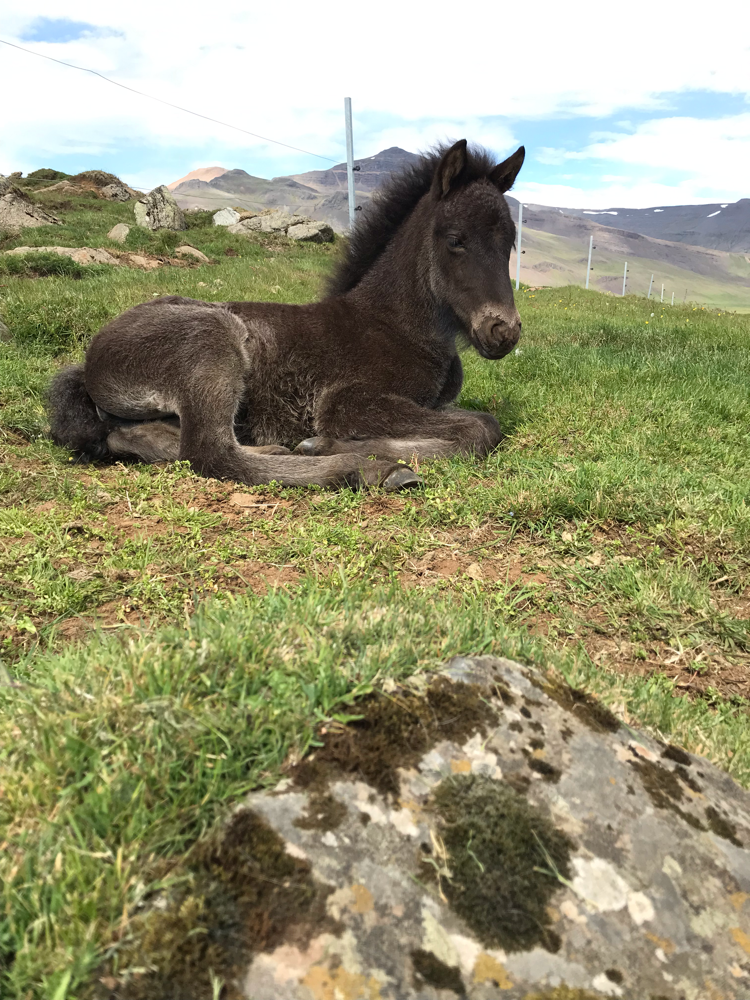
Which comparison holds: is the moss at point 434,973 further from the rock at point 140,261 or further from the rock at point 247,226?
the rock at point 247,226

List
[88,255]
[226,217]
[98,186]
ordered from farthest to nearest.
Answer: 1. [98,186]
2. [226,217]
3. [88,255]

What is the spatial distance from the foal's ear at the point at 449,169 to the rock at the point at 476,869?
15.9 feet

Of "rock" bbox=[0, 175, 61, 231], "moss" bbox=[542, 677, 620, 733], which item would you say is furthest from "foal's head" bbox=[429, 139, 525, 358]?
"rock" bbox=[0, 175, 61, 231]

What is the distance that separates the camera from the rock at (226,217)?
1201 inches

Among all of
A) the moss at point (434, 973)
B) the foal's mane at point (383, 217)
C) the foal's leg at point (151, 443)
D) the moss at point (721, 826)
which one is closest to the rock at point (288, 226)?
the foal's mane at point (383, 217)

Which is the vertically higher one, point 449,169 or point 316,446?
point 449,169

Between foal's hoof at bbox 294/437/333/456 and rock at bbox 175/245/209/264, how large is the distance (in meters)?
15.9

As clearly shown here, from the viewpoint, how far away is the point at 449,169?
5.52 meters

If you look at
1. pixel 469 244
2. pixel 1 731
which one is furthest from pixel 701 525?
pixel 1 731

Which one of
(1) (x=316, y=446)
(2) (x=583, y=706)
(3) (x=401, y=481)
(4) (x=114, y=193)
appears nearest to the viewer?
(2) (x=583, y=706)

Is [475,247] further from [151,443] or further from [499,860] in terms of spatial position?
[499,860]

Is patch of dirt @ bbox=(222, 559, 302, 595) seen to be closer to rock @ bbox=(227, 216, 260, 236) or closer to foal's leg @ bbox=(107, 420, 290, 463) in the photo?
foal's leg @ bbox=(107, 420, 290, 463)

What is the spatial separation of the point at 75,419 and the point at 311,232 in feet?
79.8

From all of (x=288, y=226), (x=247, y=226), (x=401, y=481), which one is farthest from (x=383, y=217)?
(x=247, y=226)
